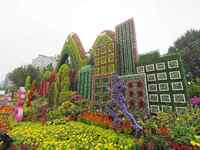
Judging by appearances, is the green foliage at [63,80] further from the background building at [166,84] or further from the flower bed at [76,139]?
the flower bed at [76,139]

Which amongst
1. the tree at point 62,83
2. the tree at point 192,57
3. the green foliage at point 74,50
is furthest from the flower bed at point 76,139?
the tree at point 192,57

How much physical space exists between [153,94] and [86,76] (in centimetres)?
737

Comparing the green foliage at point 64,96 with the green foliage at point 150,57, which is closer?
the green foliage at point 150,57

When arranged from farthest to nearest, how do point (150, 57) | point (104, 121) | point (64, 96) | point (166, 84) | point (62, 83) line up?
point (62, 83)
point (64, 96)
point (150, 57)
point (166, 84)
point (104, 121)

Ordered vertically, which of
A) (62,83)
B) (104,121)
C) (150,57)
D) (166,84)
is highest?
(150,57)

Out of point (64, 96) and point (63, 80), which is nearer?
point (64, 96)

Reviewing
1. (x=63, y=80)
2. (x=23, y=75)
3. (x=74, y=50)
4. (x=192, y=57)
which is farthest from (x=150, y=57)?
(x=23, y=75)


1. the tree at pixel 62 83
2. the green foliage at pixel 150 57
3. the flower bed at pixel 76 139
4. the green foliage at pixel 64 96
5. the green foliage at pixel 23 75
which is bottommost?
the flower bed at pixel 76 139

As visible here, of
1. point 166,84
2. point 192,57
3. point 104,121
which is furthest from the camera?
point 192,57

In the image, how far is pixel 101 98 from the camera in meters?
14.5

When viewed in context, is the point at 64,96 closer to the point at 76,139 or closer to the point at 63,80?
the point at 63,80

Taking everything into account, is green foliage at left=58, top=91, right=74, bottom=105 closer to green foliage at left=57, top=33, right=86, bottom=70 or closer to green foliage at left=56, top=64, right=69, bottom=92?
green foliage at left=56, top=64, right=69, bottom=92

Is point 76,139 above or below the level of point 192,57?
below

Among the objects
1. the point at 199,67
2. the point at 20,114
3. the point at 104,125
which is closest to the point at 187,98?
the point at 104,125
